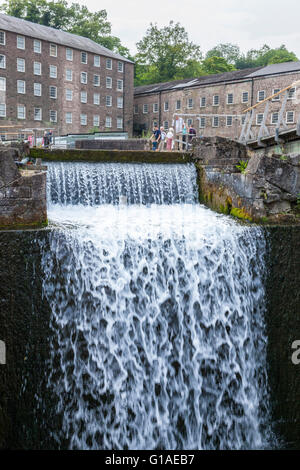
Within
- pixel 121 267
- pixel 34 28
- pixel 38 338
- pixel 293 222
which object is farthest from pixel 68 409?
pixel 34 28

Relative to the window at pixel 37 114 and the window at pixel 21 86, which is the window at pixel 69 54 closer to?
the window at pixel 21 86

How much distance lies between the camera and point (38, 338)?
615 centimetres

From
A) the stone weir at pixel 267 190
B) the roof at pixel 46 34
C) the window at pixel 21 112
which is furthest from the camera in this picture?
the window at pixel 21 112

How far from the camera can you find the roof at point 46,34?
42125 mm

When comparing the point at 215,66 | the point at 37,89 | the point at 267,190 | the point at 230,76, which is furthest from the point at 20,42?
the point at 267,190

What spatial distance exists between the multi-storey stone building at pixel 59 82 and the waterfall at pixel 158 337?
126ft

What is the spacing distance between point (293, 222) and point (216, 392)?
326 centimetres

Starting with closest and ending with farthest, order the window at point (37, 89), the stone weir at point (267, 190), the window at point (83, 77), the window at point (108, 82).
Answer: the stone weir at point (267, 190) → the window at point (37, 89) → the window at point (83, 77) → the window at point (108, 82)

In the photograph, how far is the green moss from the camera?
27.0ft

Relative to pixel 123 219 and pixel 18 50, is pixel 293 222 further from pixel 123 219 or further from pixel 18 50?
pixel 18 50

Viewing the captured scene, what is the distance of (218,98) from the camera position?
152ft

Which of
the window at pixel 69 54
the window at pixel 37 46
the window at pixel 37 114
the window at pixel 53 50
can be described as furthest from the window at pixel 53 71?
the window at pixel 37 114

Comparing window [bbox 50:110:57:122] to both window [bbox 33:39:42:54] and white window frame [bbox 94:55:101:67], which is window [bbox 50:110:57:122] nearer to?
window [bbox 33:39:42:54]

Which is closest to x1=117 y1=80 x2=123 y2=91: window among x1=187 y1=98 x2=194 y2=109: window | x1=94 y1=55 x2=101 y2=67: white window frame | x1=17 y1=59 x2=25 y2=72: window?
x1=94 y1=55 x2=101 y2=67: white window frame
